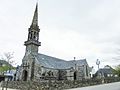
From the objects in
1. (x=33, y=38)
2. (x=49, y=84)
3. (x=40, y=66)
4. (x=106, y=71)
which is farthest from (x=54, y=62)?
(x=106, y=71)

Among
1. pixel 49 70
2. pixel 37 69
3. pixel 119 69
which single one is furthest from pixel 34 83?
pixel 119 69

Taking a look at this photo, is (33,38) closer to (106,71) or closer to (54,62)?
(54,62)

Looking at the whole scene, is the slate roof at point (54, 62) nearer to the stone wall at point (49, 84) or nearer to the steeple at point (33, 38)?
the steeple at point (33, 38)

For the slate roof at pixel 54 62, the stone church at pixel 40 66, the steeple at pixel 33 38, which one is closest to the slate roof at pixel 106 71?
the slate roof at pixel 54 62

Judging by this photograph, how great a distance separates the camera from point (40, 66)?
48.5 m

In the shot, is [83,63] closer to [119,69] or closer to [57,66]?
[57,66]

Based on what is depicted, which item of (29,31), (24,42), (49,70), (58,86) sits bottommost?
(58,86)

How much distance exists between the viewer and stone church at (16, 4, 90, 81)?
48878 mm

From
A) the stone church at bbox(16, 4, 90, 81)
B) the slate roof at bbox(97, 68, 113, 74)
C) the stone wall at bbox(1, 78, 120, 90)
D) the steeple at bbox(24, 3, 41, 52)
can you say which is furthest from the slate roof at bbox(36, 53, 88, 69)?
the slate roof at bbox(97, 68, 113, 74)

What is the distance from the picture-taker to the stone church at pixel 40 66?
160 feet

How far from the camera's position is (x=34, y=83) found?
30.3m

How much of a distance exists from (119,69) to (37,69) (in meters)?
43.1

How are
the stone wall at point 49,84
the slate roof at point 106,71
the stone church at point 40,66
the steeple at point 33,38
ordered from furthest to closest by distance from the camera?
1. the slate roof at point 106,71
2. the steeple at point 33,38
3. the stone church at point 40,66
4. the stone wall at point 49,84

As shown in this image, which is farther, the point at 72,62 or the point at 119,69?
the point at 119,69
